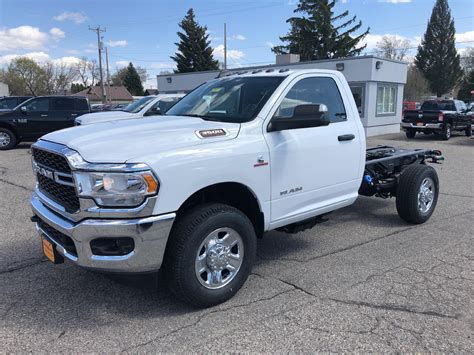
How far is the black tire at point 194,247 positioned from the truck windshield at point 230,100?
3.11 ft

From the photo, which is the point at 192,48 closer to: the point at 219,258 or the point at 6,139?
the point at 6,139

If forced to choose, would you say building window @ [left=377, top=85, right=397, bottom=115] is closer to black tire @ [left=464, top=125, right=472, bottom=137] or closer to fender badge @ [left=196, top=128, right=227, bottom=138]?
black tire @ [left=464, top=125, right=472, bottom=137]

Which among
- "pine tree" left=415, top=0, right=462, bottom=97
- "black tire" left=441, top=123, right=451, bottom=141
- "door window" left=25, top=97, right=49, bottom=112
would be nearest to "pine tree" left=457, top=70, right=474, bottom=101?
"pine tree" left=415, top=0, right=462, bottom=97

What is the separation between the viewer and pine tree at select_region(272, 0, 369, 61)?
41.2 meters

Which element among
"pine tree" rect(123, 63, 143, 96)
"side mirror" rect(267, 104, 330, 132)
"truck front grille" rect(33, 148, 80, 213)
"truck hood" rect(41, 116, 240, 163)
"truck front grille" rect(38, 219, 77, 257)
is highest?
"pine tree" rect(123, 63, 143, 96)

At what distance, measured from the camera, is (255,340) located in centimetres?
316

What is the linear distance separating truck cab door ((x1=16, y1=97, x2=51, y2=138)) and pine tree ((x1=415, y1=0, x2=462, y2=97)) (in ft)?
197

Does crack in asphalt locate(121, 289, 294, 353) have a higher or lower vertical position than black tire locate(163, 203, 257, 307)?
lower

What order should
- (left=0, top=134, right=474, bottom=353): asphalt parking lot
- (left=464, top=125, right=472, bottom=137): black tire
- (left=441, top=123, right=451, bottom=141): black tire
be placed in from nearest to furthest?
(left=0, top=134, right=474, bottom=353): asphalt parking lot → (left=441, top=123, right=451, bottom=141): black tire → (left=464, top=125, right=472, bottom=137): black tire

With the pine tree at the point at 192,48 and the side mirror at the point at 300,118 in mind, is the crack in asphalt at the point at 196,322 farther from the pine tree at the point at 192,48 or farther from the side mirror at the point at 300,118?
the pine tree at the point at 192,48

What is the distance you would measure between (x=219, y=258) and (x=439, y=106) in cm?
1950

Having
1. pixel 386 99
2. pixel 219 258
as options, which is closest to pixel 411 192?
pixel 219 258

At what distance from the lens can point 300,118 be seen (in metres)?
3.82

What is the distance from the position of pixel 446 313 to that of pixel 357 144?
80.3 inches
